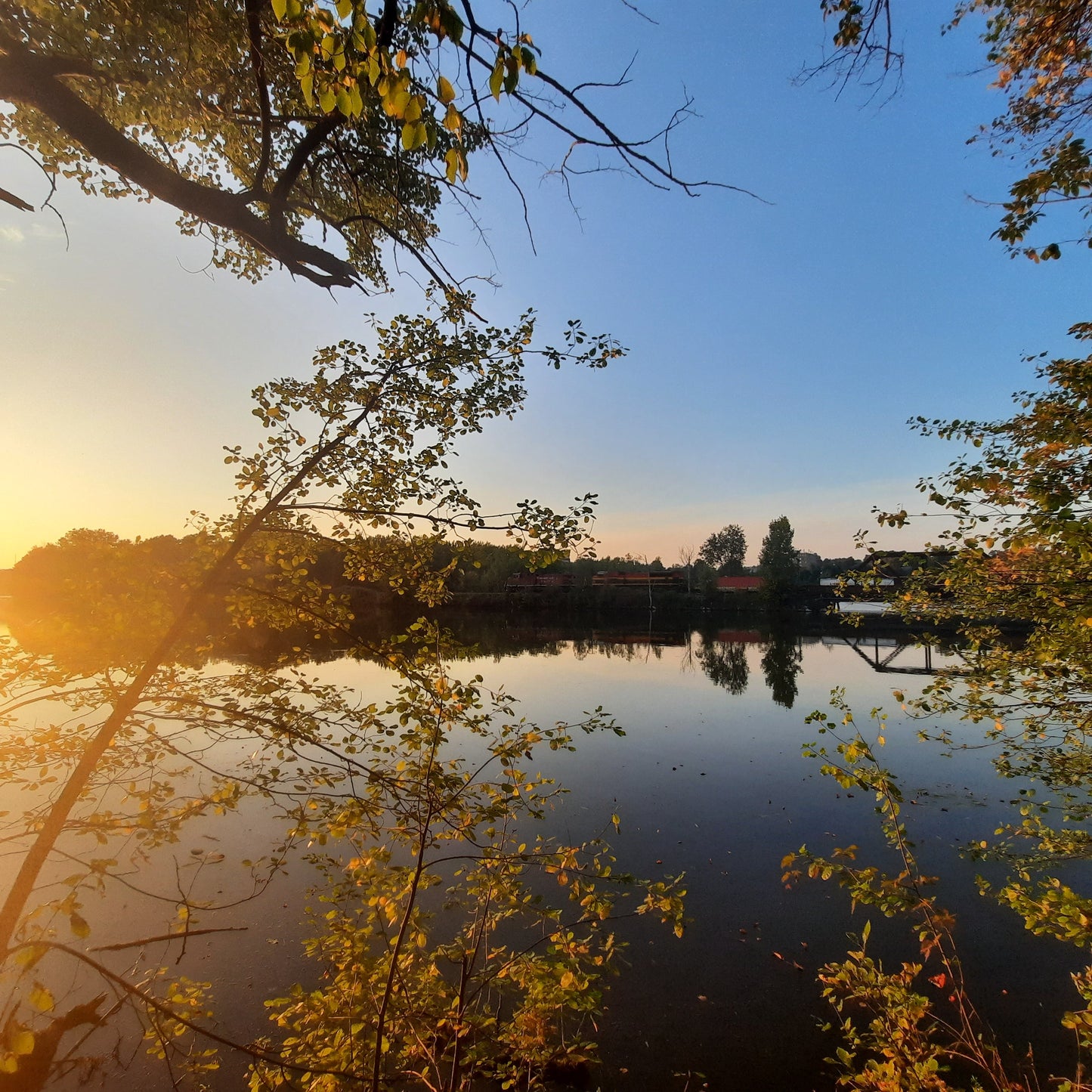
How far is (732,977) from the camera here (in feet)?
17.3

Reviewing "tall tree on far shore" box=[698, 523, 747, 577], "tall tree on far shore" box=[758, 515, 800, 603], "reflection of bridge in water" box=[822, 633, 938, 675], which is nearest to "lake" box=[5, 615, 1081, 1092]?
"reflection of bridge in water" box=[822, 633, 938, 675]

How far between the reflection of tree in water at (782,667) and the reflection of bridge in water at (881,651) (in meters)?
2.57

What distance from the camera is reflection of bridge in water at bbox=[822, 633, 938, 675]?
20.4m

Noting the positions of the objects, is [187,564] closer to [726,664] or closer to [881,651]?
[726,664]

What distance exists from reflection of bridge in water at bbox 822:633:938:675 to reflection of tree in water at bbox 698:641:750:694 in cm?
455

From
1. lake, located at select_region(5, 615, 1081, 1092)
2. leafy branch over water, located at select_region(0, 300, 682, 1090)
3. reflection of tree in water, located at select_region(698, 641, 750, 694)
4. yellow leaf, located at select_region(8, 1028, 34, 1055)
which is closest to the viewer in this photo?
yellow leaf, located at select_region(8, 1028, 34, 1055)

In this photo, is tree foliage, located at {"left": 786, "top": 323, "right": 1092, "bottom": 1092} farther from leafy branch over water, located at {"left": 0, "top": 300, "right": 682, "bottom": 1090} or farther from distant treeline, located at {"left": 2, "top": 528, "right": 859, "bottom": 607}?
distant treeline, located at {"left": 2, "top": 528, "right": 859, "bottom": 607}

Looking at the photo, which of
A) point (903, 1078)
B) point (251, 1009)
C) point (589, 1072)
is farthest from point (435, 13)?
point (251, 1009)

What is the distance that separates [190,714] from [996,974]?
774 centimetres

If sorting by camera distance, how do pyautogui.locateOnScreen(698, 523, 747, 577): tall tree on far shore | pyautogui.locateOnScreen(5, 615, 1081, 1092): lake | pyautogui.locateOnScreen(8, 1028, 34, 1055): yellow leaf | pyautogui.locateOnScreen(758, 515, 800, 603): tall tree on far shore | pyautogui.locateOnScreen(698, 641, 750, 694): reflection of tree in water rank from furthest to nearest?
1. pyautogui.locateOnScreen(698, 523, 747, 577): tall tree on far shore
2. pyautogui.locateOnScreen(758, 515, 800, 603): tall tree on far shore
3. pyautogui.locateOnScreen(698, 641, 750, 694): reflection of tree in water
4. pyautogui.locateOnScreen(5, 615, 1081, 1092): lake
5. pyautogui.locateOnScreen(8, 1028, 34, 1055): yellow leaf

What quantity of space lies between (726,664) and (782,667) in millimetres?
2540

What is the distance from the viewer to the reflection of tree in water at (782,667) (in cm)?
1772

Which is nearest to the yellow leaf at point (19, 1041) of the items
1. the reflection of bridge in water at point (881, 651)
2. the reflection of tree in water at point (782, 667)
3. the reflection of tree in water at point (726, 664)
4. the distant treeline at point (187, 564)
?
the distant treeline at point (187, 564)

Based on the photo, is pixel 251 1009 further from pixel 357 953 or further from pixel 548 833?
pixel 548 833
